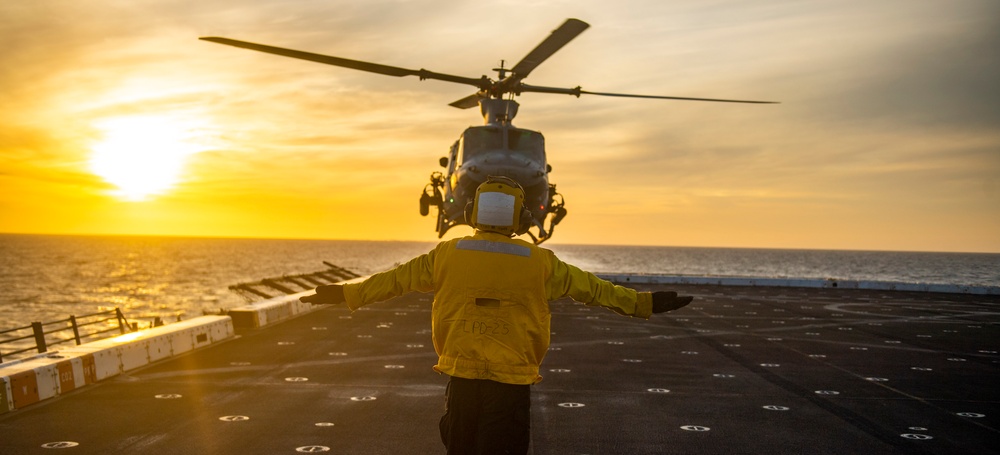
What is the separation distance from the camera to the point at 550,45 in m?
17.4

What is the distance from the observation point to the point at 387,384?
39.1 ft

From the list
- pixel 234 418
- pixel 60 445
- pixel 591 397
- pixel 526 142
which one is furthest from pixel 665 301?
pixel 526 142

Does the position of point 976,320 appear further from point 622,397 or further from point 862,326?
point 622,397

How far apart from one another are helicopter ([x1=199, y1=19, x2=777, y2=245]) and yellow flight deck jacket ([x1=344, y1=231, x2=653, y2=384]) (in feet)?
40.8

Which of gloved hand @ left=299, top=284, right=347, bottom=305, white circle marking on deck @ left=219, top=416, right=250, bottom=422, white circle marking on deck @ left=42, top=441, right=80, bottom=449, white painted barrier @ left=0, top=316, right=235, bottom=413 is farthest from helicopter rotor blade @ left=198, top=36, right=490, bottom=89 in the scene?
gloved hand @ left=299, top=284, right=347, bottom=305

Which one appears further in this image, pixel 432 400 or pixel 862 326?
pixel 862 326

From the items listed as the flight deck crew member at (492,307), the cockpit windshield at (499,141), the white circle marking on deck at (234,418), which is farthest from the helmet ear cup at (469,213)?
the cockpit windshield at (499,141)

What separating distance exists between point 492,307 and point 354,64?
1428cm

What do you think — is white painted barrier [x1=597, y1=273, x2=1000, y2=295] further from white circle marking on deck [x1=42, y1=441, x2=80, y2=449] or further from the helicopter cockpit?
white circle marking on deck [x1=42, y1=441, x2=80, y2=449]

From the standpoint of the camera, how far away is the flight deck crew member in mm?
5160

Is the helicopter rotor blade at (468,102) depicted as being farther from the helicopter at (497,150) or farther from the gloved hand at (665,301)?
the gloved hand at (665,301)

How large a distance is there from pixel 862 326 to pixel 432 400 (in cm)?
1559

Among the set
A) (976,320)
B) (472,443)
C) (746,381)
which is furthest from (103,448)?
(976,320)

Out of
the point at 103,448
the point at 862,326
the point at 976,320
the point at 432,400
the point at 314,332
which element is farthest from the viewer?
the point at 976,320
